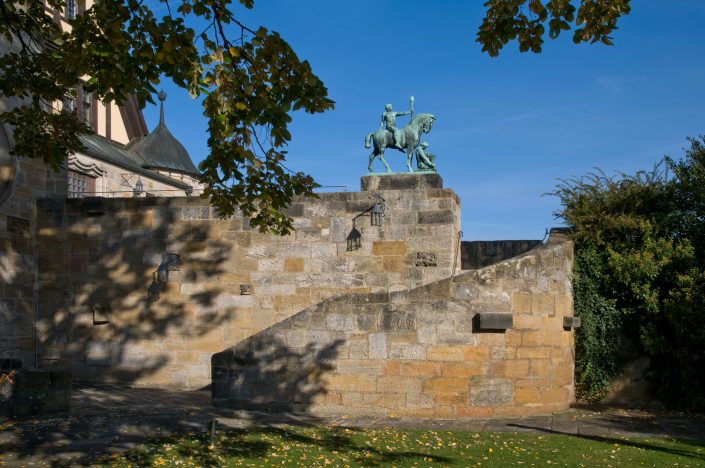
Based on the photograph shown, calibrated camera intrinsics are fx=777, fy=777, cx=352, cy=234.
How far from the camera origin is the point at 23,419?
950 centimetres

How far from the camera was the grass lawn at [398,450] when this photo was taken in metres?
7.57

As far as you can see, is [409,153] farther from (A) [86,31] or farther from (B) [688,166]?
(A) [86,31]

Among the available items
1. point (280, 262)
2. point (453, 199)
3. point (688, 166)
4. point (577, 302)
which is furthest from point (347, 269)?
point (688, 166)

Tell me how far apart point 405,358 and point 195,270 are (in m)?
4.85

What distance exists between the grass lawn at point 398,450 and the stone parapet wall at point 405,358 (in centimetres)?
124

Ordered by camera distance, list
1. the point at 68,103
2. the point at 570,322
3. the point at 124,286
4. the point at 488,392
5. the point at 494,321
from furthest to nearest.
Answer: the point at 68,103, the point at 124,286, the point at 570,322, the point at 488,392, the point at 494,321

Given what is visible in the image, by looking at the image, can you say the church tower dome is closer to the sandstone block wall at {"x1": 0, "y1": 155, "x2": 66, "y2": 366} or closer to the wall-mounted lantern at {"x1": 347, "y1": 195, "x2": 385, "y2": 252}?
the sandstone block wall at {"x1": 0, "y1": 155, "x2": 66, "y2": 366}

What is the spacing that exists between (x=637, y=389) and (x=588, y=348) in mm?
973

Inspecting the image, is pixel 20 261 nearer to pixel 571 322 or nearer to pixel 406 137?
pixel 406 137

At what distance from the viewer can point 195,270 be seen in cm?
1365

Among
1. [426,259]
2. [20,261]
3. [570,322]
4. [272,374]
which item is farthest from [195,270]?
[570,322]

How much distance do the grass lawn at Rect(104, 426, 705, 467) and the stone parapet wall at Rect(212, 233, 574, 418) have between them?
124 centimetres

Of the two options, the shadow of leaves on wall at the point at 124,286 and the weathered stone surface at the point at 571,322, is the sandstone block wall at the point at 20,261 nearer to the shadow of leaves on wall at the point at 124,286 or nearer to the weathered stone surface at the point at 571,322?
the shadow of leaves on wall at the point at 124,286

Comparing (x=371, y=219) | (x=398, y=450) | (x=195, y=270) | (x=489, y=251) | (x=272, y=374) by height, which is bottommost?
(x=398, y=450)
